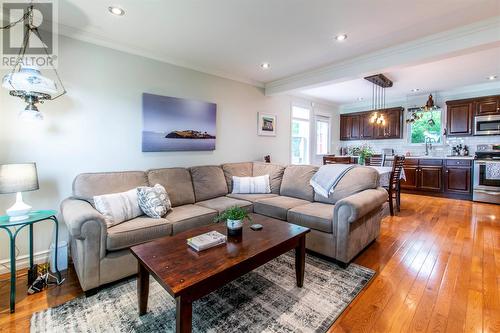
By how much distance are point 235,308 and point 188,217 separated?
105cm

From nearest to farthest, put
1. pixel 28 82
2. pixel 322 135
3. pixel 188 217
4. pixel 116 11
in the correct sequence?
pixel 28 82
pixel 116 11
pixel 188 217
pixel 322 135

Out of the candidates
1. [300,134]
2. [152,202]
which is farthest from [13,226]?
[300,134]

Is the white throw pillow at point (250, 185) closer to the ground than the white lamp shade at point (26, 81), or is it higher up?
closer to the ground

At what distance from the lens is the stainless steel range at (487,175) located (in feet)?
15.2

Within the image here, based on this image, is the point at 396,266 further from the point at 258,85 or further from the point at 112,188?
the point at 258,85

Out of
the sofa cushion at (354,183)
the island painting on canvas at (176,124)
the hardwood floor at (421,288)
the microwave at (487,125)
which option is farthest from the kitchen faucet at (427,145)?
the island painting on canvas at (176,124)

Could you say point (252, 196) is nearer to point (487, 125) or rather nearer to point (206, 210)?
point (206, 210)

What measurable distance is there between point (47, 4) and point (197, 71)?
1831 millimetres

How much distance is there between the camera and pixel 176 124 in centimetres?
338

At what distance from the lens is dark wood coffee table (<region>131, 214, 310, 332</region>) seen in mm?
1255

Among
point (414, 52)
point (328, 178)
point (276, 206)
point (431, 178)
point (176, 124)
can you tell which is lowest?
point (276, 206)

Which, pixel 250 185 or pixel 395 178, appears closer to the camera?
pixel 250 185

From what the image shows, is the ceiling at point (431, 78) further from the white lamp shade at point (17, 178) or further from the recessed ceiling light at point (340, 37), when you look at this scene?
the white lamp shade at point (17, 178)

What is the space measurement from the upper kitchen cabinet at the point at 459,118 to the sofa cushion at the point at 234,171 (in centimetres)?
491
